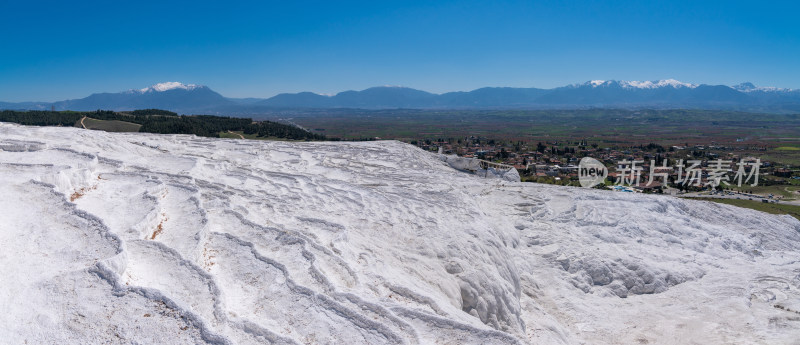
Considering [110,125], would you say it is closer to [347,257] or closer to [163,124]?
[163,124]

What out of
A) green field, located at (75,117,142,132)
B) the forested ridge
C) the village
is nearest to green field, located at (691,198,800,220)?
the village

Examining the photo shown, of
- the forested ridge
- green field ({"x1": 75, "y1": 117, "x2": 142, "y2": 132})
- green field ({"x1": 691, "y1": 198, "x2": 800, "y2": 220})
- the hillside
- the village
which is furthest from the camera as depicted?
the village

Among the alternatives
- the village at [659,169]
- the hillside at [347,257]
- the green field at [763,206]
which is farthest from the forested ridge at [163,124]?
the green field at [763,206]

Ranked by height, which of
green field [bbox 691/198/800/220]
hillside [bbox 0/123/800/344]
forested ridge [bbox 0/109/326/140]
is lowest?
green field [bbox 691/198/800/220]

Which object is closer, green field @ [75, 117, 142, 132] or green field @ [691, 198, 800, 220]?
green field @ [691, 198, 800, 220]

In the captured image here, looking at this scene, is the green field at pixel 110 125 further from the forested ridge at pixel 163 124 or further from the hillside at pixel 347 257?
the hillside at pixel 347 257

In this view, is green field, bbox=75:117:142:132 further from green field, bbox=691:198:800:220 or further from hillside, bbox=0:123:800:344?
green field, bbox=691:198:800:220
